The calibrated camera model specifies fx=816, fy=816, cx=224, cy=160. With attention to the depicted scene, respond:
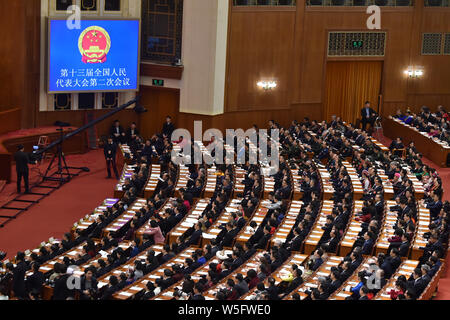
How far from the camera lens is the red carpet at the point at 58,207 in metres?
19.3

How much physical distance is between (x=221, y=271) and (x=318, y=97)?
15343 millimetres

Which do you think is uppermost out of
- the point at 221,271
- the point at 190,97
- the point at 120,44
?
the point at 120,44

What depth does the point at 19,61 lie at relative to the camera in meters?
26.3

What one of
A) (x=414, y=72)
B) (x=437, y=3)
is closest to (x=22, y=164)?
(x=414, y=72)

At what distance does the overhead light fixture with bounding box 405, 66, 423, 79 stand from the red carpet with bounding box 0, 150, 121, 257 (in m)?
12.0

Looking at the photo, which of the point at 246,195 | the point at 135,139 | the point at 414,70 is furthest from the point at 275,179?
the point at 414,70

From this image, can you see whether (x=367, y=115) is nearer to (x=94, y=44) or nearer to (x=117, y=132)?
(x=117, y=132)

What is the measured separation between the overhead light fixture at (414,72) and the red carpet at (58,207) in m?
12.0

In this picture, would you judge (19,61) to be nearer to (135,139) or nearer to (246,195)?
(135,139)

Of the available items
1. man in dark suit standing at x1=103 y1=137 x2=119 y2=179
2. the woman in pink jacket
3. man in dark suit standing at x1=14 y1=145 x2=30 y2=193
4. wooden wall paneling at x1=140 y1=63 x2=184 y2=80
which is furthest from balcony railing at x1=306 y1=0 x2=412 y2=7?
the woman in pink jacket

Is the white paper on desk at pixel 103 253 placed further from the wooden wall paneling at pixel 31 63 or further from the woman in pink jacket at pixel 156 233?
the wooden wall paneling at pixel 31 63

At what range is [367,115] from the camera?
94.5 feet

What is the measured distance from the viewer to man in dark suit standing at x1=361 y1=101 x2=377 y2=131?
94.4ft

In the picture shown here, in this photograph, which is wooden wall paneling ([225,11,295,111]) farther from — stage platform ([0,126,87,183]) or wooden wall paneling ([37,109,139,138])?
stage platform ([0,126,87,183])
